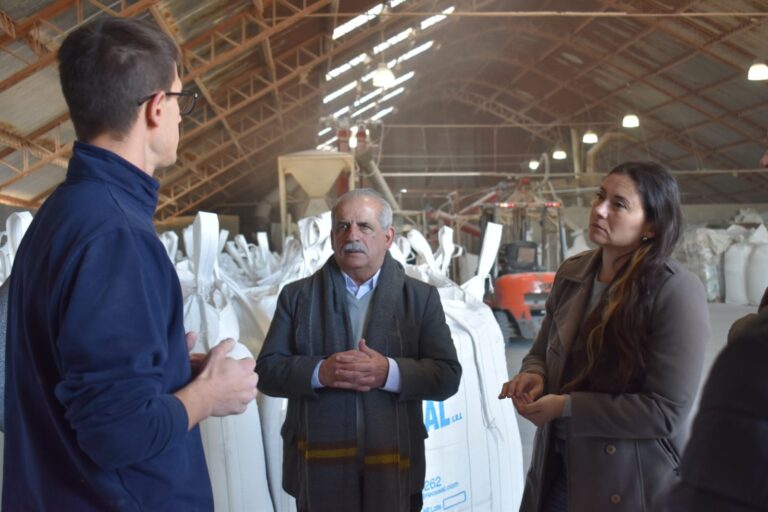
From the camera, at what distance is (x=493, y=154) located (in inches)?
926

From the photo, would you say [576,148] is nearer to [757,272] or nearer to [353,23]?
[757,272]

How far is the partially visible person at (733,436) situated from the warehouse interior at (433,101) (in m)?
3.92

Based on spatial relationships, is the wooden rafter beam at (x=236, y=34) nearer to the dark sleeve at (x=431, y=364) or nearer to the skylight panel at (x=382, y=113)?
the dark sleeve at (x=431, y=364)

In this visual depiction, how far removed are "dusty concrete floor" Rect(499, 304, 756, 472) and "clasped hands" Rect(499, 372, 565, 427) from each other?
245 cm

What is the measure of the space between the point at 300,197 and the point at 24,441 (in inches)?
407

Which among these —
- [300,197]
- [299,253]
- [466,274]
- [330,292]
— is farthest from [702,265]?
[330,292]

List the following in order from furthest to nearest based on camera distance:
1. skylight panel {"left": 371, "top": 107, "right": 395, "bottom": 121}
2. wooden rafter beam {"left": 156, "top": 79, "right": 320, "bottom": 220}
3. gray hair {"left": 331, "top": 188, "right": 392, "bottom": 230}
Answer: skylight panel {"left": 371, "top": 107, "right": 395, "bottom": 121} → wooden rafter beam {"left": 156, "top": 79, "right": 320, "bottom": 220} → gray hair {"left": 331, "top": 188, "right": 392, "bottom": 230}

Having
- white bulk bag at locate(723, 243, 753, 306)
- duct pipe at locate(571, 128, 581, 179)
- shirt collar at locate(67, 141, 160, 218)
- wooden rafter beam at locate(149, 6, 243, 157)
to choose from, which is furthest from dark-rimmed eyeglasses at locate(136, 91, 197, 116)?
duct pipe at locate(571, 128, 581, 179)

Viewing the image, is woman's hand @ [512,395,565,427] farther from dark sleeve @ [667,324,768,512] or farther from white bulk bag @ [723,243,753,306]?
white bulk bag @ [723,243,753,306]

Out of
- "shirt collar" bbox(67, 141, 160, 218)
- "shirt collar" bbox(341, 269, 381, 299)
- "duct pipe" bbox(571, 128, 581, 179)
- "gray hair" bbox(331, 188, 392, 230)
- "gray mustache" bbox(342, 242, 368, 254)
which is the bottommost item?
"shirt collar" bbox(341, 269, 381, 299)

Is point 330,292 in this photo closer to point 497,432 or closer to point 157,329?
point 157,329

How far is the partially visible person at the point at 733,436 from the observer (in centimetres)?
62

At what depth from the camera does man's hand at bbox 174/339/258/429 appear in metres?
1.13

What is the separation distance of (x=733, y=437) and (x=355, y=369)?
1.26m
